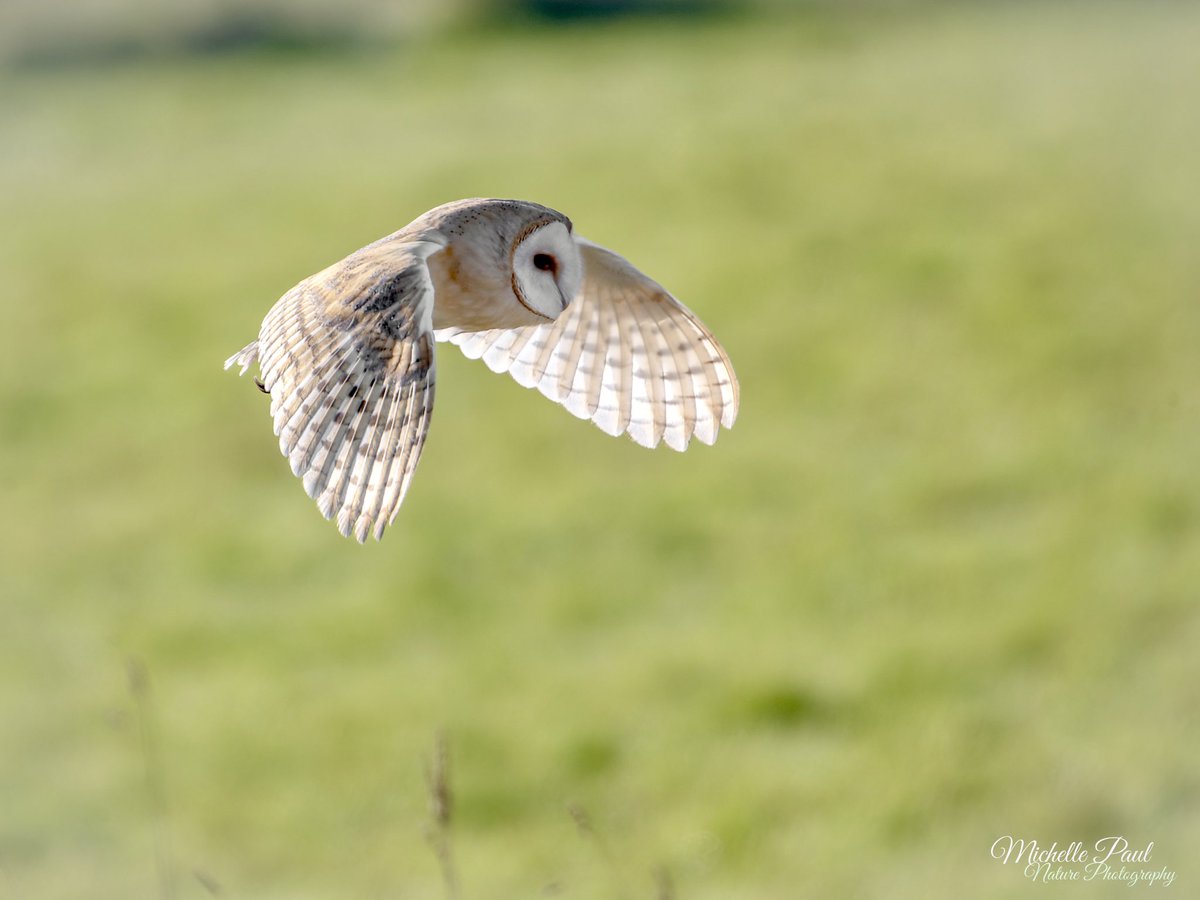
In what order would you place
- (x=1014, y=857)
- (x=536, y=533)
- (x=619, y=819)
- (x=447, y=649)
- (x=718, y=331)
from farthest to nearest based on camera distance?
1. (x=718, y=331)
2. (x=536, y=533)
3. (x=447, y=649)
4. (x=619, y=819)
5. (x=1014, y=857)

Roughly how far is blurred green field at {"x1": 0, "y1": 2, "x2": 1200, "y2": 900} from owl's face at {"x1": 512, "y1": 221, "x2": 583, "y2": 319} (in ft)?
3.80

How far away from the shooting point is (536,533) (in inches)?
354

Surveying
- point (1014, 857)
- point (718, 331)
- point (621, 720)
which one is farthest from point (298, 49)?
point (1014, 857)

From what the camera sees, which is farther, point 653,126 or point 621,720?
point 653,126

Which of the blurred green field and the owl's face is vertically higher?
the owl's face

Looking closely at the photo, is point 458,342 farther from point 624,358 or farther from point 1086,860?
point 1086,860

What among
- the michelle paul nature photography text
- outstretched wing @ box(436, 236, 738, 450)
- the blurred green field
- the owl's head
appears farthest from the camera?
the blurred green field

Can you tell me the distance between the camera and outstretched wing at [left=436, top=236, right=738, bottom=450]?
329cm

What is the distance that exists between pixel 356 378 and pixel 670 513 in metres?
6.49

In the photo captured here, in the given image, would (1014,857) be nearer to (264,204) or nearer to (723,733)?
(723,733)

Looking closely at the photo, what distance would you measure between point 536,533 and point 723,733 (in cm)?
208

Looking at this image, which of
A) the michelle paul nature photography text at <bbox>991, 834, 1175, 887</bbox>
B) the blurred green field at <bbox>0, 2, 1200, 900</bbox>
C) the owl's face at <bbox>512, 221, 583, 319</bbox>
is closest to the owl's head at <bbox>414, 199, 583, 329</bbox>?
the owl's face at <bbox>512, 221, 583, 319</bbox>

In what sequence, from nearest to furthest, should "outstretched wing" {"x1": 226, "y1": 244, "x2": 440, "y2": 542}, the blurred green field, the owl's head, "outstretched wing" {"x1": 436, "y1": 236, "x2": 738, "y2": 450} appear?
"outstretched wing" {"x1": 226, "y1": 244, "x2": 440, "y2": 542}, the owl's head, "outstretched wing" {"x1": 436, "y1": 236, "x2": 738, "y2": 450}, the blurred green field

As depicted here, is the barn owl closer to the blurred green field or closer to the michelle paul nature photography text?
the blurred green field
